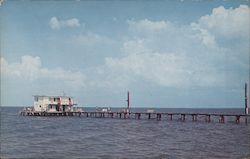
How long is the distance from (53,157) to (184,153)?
31.7ft

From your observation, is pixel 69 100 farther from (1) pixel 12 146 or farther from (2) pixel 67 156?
(2) pixel 67 156

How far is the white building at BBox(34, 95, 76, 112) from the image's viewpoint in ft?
237

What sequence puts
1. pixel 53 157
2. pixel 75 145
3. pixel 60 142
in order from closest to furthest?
1. pixel 53 157
2. pixel 75 145
3. pixel 60 142

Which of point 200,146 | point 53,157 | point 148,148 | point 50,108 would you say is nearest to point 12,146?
point 53,157

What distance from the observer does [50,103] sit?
7212cm

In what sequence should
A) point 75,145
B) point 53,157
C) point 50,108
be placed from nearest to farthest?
1. point 53,157
2. point 75,145
3. point 50,108

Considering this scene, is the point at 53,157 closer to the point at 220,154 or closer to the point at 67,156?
the point at 67,156

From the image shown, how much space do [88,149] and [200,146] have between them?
9.65 m

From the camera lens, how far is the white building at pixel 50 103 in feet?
237

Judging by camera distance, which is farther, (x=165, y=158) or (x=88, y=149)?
(x=88, y=149)

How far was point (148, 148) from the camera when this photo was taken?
27.7 metres

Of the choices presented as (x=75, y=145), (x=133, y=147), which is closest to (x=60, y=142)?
(x=75, y=145)

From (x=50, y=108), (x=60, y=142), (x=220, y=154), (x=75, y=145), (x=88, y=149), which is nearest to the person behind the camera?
(x=220, y=154)

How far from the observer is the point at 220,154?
2527 centimetres
